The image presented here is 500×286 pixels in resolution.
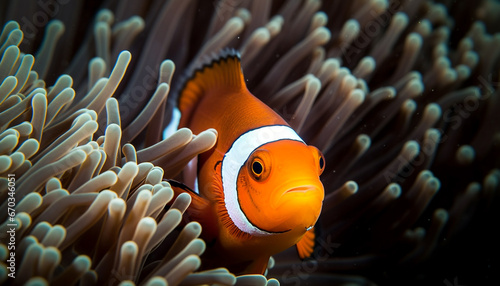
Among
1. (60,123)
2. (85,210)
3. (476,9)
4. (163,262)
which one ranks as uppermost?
(476,9)

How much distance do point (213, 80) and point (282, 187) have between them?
2.10 ft

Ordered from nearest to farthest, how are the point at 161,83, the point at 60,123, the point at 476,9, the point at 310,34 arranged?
the point at 60,123 < the point at 161,83 < the point at 310,34 < the point at 476,9

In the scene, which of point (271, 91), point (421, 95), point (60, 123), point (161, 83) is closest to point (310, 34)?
point (271, 91)

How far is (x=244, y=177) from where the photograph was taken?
117cm

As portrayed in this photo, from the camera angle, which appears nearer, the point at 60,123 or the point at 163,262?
the point at 163,262

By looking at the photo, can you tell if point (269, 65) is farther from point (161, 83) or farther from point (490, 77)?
point (490, 77)

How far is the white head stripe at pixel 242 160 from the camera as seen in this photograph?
1183mm

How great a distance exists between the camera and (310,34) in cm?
200

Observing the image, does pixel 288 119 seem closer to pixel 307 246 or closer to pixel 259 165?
pixel 307 246

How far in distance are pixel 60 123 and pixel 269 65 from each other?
1051 millimetres

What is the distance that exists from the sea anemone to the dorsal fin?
0.07 metres

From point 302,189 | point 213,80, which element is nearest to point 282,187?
point 302,189

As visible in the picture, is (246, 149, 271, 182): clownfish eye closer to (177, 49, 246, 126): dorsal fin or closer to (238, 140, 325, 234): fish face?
(238, 140, 325, 234): fish face

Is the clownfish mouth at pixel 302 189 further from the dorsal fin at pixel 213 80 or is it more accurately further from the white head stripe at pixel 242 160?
the dorsal fin at pixel 213 80
